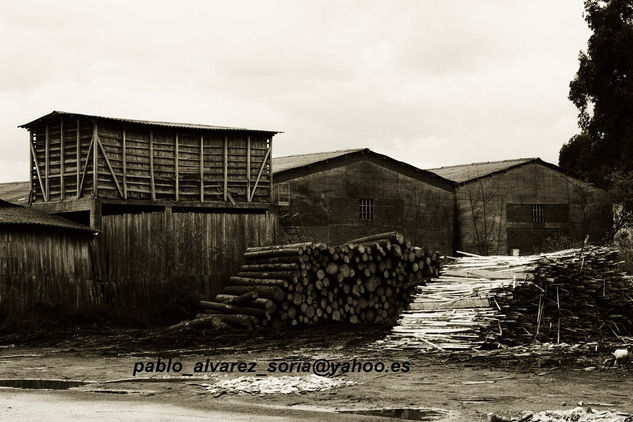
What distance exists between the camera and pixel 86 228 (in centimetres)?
2684

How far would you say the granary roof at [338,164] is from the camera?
39.1 metres

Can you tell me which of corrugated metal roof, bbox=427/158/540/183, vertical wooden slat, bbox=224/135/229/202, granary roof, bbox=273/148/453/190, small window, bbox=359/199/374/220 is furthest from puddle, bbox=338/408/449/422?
corrugated metal roof, bbox=427/158/540/183

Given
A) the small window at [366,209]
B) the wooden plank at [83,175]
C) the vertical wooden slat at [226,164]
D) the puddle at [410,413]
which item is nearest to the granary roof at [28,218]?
the wooden plank at [83,175]

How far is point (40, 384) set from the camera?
48.2 feet

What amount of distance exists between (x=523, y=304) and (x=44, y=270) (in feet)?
44.9

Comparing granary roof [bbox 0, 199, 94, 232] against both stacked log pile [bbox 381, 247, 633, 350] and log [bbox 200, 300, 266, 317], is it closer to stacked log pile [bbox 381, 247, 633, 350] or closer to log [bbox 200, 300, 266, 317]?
log [bbox 200, 300, 266, 317]

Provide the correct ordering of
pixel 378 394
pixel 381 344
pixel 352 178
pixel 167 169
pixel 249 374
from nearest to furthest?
pixel 378 394 → pixel 249 374 → pixel 381 344 → pixel 167 169 → pixel 352 178

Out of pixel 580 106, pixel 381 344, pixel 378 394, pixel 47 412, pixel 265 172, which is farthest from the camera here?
pixel 580 106

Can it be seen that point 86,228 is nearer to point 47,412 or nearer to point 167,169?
point 167,169

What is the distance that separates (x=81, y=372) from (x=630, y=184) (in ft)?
109

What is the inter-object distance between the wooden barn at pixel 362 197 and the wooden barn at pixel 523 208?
3.71 feet

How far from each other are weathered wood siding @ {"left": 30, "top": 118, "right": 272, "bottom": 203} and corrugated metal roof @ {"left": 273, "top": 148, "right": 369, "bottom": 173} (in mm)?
5589

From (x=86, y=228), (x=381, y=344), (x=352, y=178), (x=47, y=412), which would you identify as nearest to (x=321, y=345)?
(x=381, y=344)

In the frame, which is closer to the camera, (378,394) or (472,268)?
(378,394)
